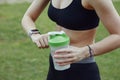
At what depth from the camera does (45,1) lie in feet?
8.14

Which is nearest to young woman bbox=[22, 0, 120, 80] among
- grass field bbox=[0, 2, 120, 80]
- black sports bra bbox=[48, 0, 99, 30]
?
black sports bra bbox=[48, 0, 99, 30]

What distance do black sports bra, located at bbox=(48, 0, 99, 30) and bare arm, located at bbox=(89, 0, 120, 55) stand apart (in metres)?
0.13

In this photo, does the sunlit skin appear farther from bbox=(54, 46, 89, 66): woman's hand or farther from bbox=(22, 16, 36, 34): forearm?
bbox=(22, 16, 36, 34): forearm

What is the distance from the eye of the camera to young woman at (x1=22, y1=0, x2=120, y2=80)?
74.4 inches

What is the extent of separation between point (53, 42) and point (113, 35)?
0.33m

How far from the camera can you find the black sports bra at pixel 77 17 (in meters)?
2.04

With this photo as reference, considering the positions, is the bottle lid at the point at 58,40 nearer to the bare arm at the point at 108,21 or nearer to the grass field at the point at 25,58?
the bare arm at the point at 108,21

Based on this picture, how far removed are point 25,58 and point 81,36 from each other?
11.3 ft

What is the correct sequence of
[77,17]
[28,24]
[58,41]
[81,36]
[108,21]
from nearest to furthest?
[58,41]
[108,21]
[77,17]
[81,36]
[28,24]

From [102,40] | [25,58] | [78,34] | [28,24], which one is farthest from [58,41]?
[25,58]

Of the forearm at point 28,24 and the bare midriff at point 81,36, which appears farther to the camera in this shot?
the forearm at point 28,24

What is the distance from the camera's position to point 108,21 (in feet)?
6.29

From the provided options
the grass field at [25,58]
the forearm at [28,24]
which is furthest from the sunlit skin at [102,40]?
the grass field at [25,58]

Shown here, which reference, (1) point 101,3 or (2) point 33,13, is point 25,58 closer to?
(2) point 33,13
